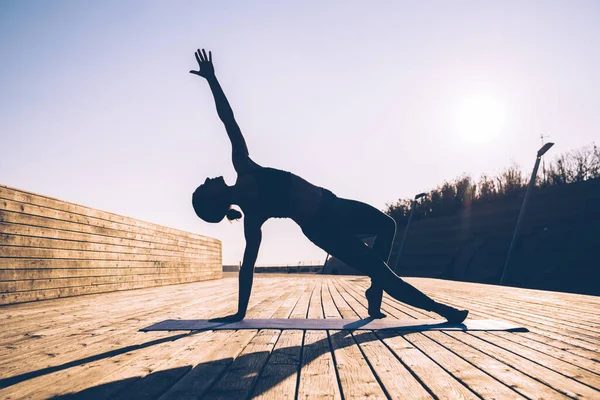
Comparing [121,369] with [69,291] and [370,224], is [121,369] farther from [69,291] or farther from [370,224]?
[69,291]

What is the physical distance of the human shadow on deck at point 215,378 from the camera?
1.65 m

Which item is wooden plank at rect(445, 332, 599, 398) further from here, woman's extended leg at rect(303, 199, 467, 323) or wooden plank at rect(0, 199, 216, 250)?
wooden plank at rect(0, 199, 216, 250)

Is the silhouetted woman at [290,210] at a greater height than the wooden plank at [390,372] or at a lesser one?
greater

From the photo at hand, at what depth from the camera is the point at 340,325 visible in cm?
342

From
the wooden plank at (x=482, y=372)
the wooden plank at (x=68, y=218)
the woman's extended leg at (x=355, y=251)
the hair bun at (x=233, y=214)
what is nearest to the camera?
the wooden plank at (x=482, y=372)

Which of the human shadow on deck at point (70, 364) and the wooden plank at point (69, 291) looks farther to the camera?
the wooden plank at point (69, 291)

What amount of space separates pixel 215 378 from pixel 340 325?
1.74 metres

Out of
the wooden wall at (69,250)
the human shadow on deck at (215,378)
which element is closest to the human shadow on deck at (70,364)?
the human shadow on deck at (215,378)

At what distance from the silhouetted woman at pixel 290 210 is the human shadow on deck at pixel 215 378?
3.04ft

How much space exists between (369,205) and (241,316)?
150 cm

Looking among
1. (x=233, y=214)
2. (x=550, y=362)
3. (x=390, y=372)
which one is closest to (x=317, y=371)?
(x=390, y=372)

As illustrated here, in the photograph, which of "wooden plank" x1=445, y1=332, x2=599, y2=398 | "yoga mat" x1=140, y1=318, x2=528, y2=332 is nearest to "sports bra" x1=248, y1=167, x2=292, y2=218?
"yoga mat" x1=140, y1=318, x2=528, y2=332

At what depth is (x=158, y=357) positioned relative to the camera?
2.32 metres

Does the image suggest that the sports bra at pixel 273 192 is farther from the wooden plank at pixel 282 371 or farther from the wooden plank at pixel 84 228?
the wooden plank at pixel 84 228
